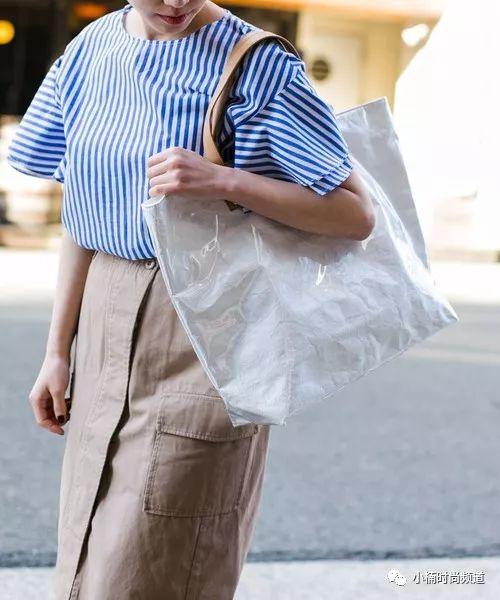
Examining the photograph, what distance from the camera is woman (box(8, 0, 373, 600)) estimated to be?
1.67 m

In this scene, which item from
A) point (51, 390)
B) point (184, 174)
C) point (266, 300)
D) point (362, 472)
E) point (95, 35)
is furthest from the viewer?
point (362, 472)

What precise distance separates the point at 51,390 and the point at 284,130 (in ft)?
2.17

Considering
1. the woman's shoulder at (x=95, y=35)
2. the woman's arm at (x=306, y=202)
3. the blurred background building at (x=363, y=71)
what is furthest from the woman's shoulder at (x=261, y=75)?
the blurred background building at (x=363, y=71)

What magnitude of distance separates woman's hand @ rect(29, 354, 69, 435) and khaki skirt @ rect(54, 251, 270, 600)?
144 millimetres

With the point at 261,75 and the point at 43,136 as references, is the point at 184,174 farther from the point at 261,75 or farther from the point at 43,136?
the point at 43,136

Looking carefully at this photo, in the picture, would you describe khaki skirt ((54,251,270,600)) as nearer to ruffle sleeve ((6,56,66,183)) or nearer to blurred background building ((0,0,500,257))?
ruffle sleeve ((6,56,66,183))

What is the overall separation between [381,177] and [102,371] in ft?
1.94

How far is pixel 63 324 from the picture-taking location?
1.95m

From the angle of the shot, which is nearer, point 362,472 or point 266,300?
point 266,300

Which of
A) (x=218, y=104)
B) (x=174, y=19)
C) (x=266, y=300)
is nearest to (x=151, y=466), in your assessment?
(x=266, y=300)

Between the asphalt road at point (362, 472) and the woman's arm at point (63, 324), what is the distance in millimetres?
1601

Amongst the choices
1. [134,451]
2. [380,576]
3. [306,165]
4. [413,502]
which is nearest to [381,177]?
[306,165]

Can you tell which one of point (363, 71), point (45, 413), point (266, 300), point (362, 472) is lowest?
point (363, 71)

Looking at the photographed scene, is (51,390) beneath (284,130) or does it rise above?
beneath
